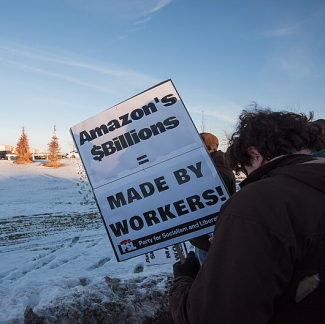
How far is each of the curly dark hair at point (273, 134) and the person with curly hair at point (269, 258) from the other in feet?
0.87

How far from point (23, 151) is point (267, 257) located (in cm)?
4142

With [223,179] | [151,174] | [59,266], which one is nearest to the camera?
[151,174]

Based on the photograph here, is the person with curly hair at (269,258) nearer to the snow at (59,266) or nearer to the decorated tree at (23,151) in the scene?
Result: the snow at (59,266)

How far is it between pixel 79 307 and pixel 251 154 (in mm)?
2482

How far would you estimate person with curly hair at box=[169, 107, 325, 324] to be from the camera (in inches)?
38.6

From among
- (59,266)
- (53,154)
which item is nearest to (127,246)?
(59,266)

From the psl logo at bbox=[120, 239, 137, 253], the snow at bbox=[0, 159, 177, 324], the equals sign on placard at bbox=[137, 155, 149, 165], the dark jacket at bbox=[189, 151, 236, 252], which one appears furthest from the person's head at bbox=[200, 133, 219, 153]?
the snow at bbox=[0, 159, 177, 324]

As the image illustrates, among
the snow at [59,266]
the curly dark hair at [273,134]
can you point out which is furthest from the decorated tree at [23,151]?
the curly dark hair at [273,134]

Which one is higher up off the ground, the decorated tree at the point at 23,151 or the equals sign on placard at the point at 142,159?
the decorated tree at the point at 23,151

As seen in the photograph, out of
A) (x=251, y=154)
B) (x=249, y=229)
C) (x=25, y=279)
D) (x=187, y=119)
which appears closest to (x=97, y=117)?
(x=187, y=119)

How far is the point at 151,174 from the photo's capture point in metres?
2.11

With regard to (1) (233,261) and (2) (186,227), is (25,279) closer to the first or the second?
(2) (186,227)

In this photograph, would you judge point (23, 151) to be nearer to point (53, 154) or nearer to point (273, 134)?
point (53, 154)

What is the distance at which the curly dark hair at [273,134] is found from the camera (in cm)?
141
